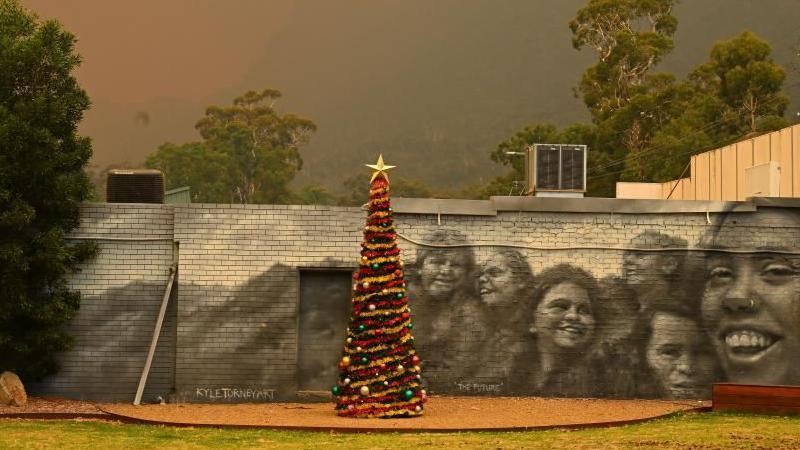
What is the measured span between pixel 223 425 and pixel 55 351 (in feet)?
14.9

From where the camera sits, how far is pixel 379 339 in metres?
16.5

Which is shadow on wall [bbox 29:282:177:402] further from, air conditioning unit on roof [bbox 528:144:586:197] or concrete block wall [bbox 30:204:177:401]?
air conditioning unit on roof [bbox 528:144:586:197]

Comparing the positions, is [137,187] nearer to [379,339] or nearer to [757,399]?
[379,339]

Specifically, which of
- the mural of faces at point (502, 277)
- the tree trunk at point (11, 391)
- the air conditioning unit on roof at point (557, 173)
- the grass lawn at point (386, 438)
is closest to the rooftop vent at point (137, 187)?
the tree trunk at point (11, 391)

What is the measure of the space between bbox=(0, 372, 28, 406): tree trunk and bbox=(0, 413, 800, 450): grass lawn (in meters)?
1.74

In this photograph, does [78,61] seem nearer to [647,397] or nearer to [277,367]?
[277,367]

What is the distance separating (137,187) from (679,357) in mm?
9368

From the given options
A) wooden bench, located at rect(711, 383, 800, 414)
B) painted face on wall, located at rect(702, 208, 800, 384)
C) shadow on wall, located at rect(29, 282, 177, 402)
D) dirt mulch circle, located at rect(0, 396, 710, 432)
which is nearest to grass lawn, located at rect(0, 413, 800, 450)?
dirt mulch circle, located at rect(0, 396, 710, 432)

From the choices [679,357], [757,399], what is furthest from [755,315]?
[757,399]

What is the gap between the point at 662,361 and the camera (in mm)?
19484

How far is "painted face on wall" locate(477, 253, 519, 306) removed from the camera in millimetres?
19312

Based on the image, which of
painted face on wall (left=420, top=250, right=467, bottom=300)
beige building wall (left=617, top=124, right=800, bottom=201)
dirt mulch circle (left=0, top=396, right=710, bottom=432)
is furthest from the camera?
beige building wall (left=617, top=124, right=800, bottom=201)

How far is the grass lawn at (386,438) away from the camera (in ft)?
43.8

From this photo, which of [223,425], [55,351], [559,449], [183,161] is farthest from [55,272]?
[183,161]
